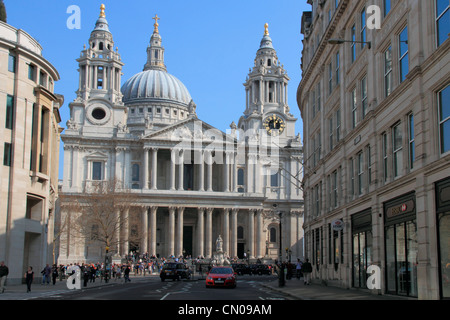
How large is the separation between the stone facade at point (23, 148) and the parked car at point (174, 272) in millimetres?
10827

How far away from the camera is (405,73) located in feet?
83.1

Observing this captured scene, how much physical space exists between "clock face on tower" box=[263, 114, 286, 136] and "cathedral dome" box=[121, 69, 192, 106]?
34359 millimetres

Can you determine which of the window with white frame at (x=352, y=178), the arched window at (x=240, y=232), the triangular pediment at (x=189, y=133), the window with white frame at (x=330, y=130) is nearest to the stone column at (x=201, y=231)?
the arched window at (x=240, y=232)

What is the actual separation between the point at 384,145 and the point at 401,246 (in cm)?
505

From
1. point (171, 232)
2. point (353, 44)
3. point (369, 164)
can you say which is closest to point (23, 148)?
point (353, 44)

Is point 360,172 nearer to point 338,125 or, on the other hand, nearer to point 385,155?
point 385,155

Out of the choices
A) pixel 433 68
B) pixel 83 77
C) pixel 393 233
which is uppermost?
pixel 83 77

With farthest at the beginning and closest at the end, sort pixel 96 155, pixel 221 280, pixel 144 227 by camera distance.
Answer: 1. pixel 96 155
2. pixel 144 227
3. pixel 221 280

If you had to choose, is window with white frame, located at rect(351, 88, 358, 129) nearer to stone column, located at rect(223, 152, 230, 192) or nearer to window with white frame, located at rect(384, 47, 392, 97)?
window with white frame, located at rect(384, 47, 392, 97)

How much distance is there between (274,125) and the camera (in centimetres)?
10750

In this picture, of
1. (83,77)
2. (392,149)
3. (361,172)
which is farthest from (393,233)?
(83,77)

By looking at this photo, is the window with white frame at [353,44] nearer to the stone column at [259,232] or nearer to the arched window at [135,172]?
the stone column at [259,232]
